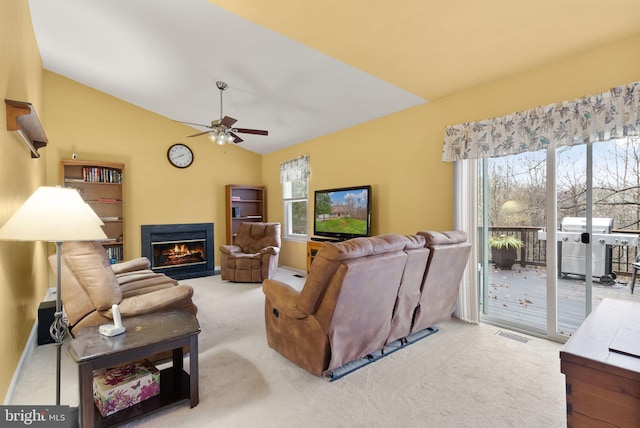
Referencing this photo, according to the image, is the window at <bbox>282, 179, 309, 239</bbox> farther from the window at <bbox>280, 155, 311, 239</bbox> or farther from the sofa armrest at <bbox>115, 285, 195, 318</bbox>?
the sofa armrest at <bbox>115, 285, 195, 318</bbox>

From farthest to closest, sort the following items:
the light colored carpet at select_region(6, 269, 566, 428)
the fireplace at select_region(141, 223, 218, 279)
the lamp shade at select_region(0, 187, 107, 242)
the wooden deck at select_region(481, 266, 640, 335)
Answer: the fireplace at select_region(141, 223, 218, 279)
the wooden deck at select_region(481, 266, 640, 335)
the light colored carpet at select_region(6, 269, 566, 428)
the lamp shade at select_region(0, 187, 107, 242)

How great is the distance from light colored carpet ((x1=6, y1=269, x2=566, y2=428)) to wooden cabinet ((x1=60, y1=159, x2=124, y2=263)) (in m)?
2.83

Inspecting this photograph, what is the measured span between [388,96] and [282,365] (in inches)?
128

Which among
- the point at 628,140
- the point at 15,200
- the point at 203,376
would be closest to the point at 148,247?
the point at 15,200

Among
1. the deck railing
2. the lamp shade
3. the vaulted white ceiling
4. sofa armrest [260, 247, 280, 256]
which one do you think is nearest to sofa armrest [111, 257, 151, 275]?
sofa armrest [260, 247, 280, 256]

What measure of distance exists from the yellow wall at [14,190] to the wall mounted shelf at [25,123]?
0.19ft

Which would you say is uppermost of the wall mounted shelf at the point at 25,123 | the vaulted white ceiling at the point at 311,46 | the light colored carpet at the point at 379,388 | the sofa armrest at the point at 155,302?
the vaulted white ceiling at the point at 311,46

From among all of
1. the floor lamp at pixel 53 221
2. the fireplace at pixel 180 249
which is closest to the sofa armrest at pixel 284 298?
the floor lamp at pixel 53 221

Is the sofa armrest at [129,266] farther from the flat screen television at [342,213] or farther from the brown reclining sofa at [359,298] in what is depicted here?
the flat screen television at [342,213]

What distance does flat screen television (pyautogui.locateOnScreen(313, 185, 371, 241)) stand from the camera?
14.8ft

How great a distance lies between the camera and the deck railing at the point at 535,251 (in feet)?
8.76

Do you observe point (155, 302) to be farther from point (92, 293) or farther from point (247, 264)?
point (247, 264)

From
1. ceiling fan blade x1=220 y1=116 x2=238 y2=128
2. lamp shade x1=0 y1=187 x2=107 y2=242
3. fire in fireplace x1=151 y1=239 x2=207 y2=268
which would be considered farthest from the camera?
fire in fireplace x1=151 y1=239 x2=207 y2=268

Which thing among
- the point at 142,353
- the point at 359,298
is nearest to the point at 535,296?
the point at 359,298
